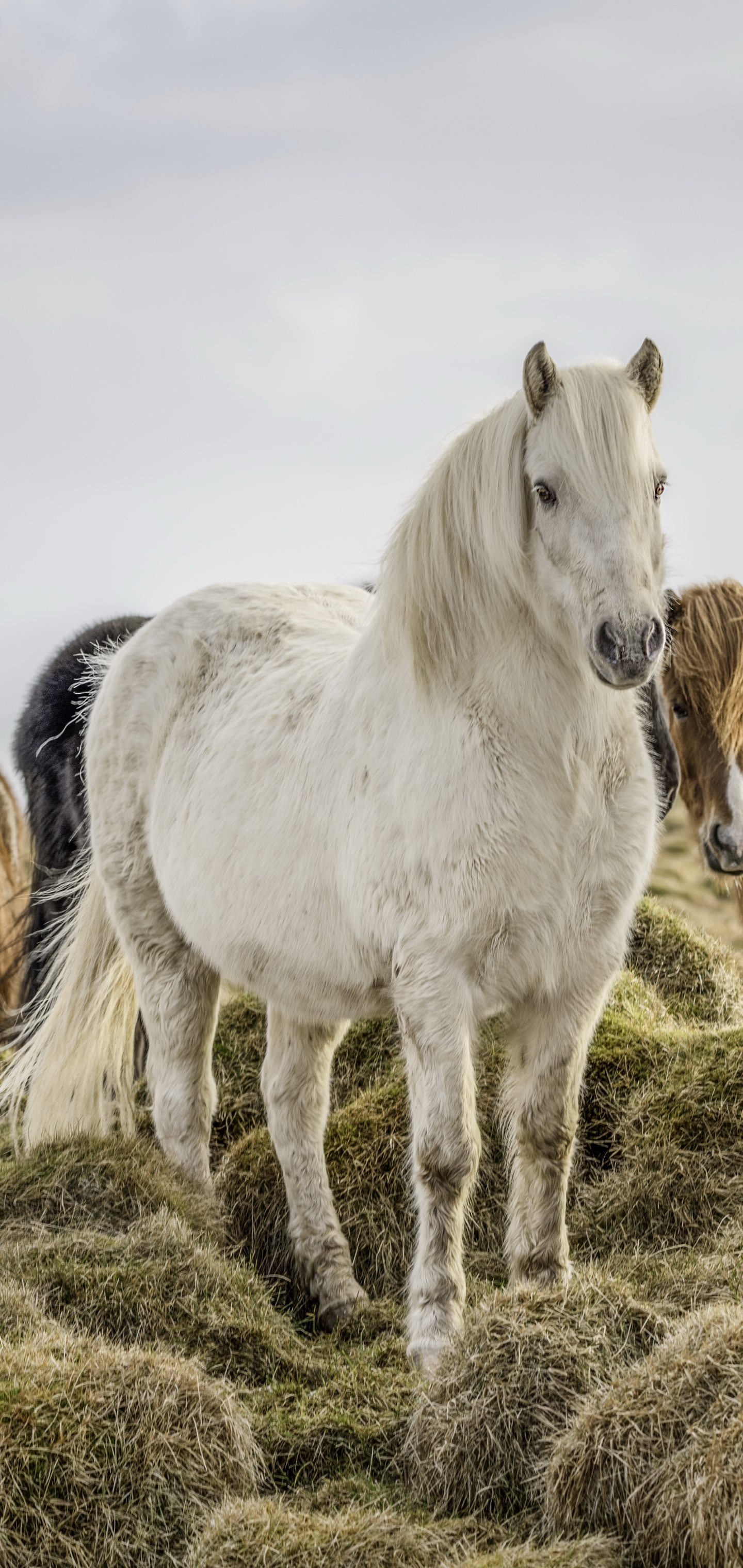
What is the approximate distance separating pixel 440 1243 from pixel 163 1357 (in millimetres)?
720

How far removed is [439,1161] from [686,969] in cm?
305

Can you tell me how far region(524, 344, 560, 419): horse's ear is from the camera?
120 inches

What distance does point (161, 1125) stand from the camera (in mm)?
4684

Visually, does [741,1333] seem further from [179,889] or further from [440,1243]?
[179,889]

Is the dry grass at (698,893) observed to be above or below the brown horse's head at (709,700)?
below

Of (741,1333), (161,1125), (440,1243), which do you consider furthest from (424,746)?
(161,1125)

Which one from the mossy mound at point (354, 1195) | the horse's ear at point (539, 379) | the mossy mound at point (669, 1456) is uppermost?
the horse's ear at point (539, 379)

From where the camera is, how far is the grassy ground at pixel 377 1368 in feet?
8.09

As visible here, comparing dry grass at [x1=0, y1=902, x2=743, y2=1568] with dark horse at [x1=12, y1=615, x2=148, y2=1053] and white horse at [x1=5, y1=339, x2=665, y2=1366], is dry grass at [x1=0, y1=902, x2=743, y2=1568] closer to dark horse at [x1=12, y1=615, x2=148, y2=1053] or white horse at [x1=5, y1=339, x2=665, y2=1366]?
white horse at [x1=5, y1=339, x2=665, y2=1366]

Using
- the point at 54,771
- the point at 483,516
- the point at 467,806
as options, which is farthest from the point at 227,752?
the point at 54,771

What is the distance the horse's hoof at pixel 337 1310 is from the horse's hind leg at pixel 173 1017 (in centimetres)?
64

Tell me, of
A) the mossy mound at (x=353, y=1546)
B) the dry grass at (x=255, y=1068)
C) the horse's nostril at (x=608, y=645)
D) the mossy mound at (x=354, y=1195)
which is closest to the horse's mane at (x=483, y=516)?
the horse's nostril at (x=608, y=645)

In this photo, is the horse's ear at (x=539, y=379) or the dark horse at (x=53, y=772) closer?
the horse's ear at (x=539, y=379)

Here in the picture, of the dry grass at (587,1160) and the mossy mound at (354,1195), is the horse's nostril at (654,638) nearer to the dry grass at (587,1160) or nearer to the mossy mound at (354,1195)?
the dry grass at (587,1160)
